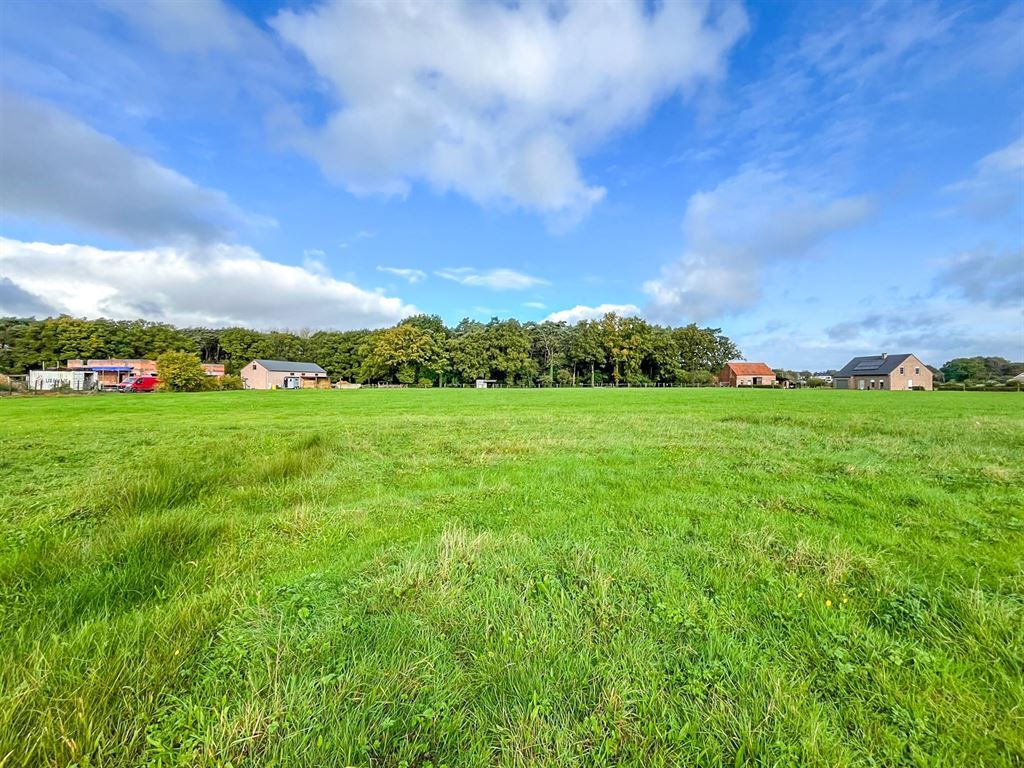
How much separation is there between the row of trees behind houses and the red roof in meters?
6.49

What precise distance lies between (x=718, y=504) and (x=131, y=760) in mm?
5724

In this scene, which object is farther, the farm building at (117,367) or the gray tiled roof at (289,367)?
the gray tiled roof at (289,367)

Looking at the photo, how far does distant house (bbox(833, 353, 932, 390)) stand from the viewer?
7062 cm

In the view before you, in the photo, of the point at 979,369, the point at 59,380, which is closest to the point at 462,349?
the point at 59,380

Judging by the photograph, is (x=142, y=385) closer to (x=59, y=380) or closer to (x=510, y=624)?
(x=59, y=380)

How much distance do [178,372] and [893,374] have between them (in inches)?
4004

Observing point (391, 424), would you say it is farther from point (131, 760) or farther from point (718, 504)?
point (131, 760)

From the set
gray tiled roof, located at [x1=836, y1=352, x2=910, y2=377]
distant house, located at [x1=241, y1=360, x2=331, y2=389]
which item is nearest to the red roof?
gray tiled roof, located at [x1=836, y1=352, x2=910, y2=377]

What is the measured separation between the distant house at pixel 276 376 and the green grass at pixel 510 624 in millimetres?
78871

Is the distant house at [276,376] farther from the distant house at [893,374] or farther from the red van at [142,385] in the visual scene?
the distant house at [893,374]

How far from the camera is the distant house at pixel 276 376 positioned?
77438 mm

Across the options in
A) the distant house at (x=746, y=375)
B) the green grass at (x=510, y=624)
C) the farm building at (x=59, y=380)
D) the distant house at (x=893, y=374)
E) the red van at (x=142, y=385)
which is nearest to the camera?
the green grass at (x=510, y=624)

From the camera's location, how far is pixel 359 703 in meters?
2.16

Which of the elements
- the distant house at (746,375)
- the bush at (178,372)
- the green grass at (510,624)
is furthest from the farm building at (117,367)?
the distant house at (746,375)
